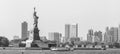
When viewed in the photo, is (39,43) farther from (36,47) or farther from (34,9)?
(34,9)

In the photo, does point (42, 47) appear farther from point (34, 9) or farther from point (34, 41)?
point (34, 9)

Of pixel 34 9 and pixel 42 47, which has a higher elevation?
pixel 34 9

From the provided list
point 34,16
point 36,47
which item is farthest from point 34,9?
point 36,47

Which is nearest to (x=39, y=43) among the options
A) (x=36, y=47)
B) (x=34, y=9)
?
(x=36, y=47)

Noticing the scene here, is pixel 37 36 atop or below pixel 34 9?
below

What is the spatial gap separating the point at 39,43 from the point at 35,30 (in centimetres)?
486

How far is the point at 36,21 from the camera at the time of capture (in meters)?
152

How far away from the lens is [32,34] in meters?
152

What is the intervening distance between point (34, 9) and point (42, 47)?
13.4 m

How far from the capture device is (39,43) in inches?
6033

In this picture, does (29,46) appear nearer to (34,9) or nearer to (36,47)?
(36,47)

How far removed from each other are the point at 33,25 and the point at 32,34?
10.1 feet

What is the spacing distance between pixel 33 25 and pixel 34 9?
623cm

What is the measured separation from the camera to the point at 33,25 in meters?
152
